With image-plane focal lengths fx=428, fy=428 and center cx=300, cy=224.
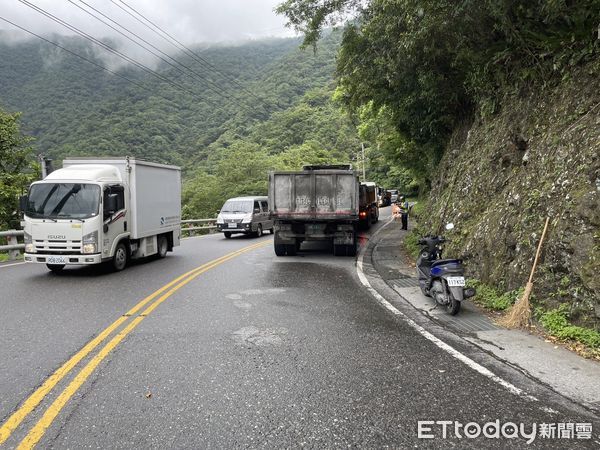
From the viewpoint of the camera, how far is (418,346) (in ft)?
16.8

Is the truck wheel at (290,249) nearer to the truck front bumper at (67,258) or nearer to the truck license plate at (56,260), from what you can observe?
the truck front bumper at (67,258)

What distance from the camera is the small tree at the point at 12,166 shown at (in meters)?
21.5

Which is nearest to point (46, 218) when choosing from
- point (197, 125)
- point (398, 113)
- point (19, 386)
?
point (19, 386)

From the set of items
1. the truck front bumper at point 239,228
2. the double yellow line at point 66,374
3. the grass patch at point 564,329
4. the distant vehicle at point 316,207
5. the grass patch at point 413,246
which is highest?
the distant vehicle at point 316,207

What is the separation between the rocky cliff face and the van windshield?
40.6ft

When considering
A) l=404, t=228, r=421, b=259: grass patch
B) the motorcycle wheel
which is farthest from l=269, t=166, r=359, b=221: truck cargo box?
the motorcycle wheel

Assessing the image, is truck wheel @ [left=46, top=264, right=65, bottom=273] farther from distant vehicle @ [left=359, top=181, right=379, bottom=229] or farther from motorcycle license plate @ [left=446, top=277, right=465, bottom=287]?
distant vehicle @ [left=359, top=181, right=379, bottom=229]

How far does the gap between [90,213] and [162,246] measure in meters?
3.89

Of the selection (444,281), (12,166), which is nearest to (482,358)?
(444,281)

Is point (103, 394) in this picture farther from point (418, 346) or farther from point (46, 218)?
point (46, 218)

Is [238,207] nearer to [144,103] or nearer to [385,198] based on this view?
[385,198]

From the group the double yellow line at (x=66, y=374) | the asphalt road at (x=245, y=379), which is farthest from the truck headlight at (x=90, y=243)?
the double yellow line at (x=66, y=374)

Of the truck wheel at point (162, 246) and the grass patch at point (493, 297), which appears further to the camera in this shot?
the truck wheel at point (162, 246)

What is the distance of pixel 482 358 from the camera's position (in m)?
4.72
